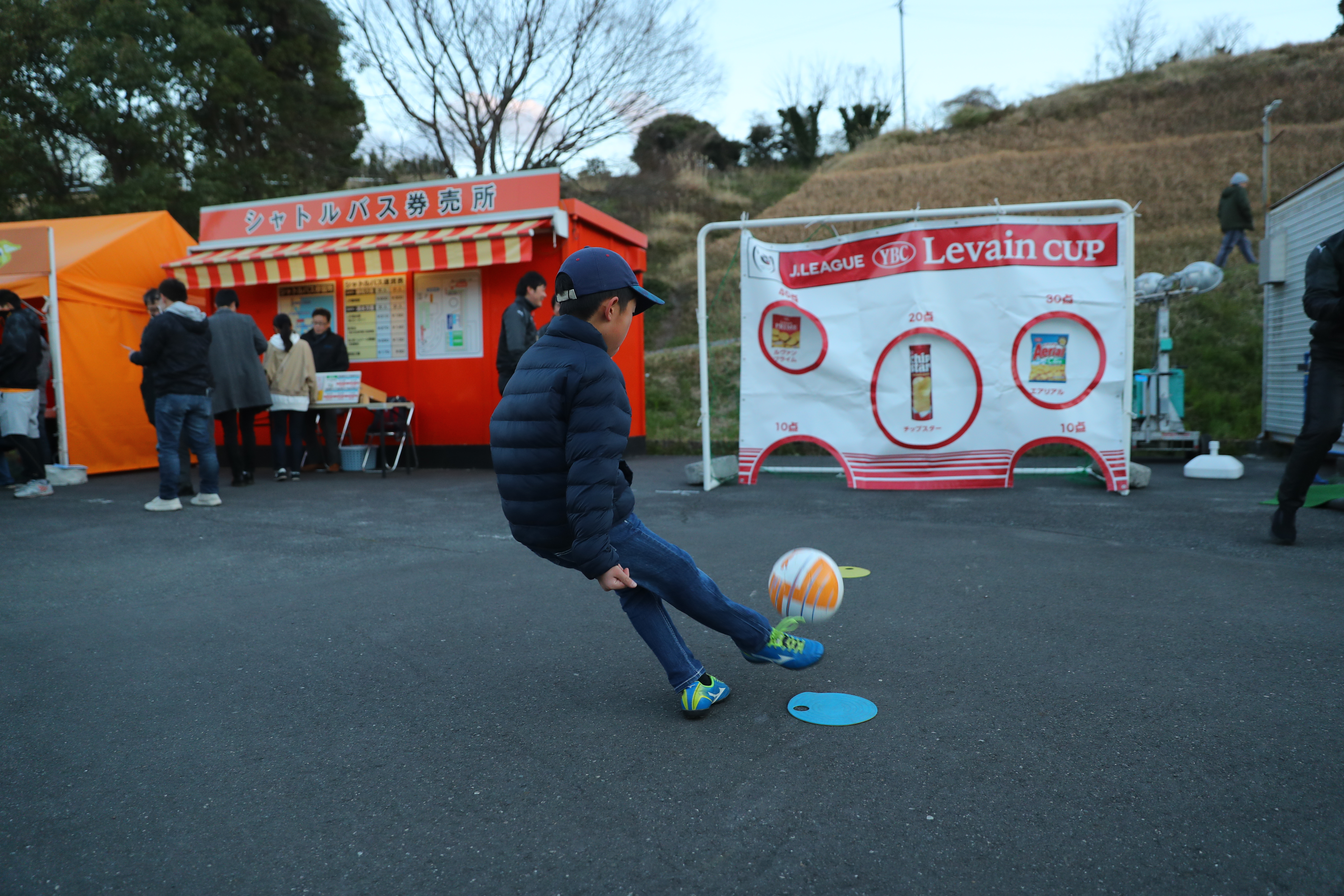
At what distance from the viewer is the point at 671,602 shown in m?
2.82

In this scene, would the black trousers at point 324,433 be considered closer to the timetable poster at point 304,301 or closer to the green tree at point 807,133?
the timetable poster at point 304,301

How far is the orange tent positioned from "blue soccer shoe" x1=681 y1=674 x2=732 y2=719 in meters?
9.84

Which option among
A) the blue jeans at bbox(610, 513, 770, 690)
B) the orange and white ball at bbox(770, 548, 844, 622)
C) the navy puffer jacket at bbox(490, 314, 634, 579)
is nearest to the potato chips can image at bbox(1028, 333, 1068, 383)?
the orange and white ball at bbox(770, 548, 844, 622)

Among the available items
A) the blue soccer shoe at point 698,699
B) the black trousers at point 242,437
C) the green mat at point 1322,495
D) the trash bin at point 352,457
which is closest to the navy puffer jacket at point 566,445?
the blue soccer shoe at point 698,699

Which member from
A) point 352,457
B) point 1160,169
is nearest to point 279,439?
point 352,457

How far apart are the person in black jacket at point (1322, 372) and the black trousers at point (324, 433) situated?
9.80 metres

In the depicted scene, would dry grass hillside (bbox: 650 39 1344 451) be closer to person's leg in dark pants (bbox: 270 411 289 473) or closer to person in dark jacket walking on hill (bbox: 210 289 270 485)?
person's leg in dark pants (bbox: 270 411 289 473)

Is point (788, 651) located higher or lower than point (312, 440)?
lower

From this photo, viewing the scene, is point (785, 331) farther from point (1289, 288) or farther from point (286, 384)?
point (1289, 288)

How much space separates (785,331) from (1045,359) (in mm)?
2339

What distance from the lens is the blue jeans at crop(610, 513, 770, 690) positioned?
2684 mm

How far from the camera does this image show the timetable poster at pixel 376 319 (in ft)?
37.0

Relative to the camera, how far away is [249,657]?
3539 millimetres

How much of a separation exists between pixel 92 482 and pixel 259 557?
5.87 metres
